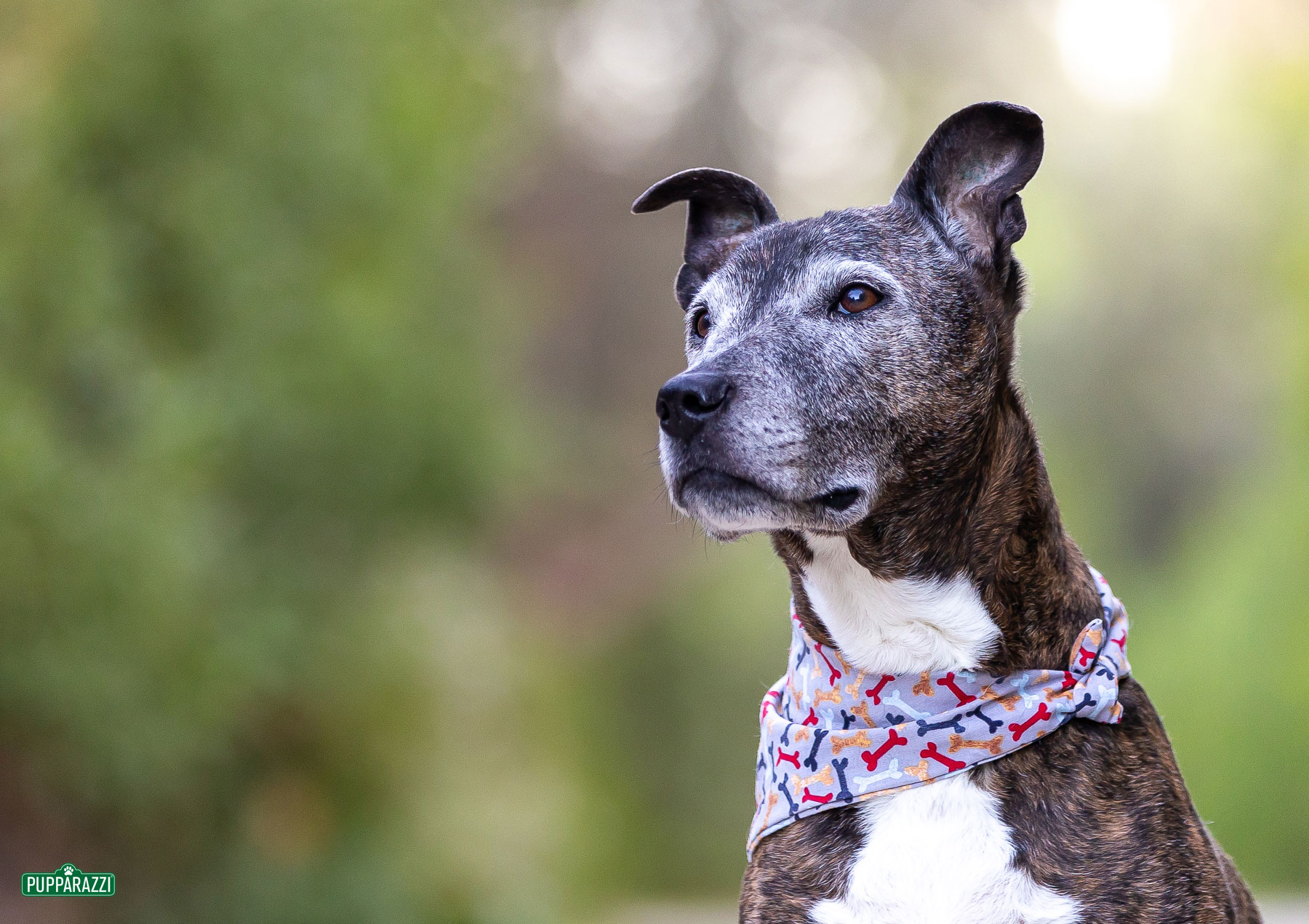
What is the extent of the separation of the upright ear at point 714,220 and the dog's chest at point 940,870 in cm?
136

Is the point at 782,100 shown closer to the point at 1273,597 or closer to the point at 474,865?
the point at 1273,597

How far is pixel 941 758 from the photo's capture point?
253cm

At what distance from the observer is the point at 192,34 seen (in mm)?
7496

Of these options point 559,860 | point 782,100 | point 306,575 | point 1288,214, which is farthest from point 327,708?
point 782,100

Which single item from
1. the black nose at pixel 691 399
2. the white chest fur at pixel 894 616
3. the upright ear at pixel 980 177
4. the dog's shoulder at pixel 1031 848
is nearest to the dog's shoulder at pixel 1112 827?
the dog's shoulder at pixel 1031 848

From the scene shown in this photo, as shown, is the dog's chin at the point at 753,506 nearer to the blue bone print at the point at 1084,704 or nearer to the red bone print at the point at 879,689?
the red bone print at the point at 879,689

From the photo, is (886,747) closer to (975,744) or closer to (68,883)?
(975,744)

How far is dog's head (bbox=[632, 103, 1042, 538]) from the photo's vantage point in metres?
2.51

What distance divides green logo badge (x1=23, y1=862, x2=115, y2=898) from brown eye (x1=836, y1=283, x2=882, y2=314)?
12.9 ft

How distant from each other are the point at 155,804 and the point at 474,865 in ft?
10.2

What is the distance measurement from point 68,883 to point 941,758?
13.9ft

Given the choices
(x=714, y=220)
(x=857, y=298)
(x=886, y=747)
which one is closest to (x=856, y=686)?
(x=886, y=747)

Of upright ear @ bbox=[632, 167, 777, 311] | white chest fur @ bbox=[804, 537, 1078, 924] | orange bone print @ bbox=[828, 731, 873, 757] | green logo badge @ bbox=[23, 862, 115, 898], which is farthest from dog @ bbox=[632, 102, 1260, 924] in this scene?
green logo badge @ bbox=[23, 862, 115, 898]

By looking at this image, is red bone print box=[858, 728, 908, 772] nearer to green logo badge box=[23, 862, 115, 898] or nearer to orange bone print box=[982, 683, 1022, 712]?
orange bone print box=[982, 683, 1022, 712]
